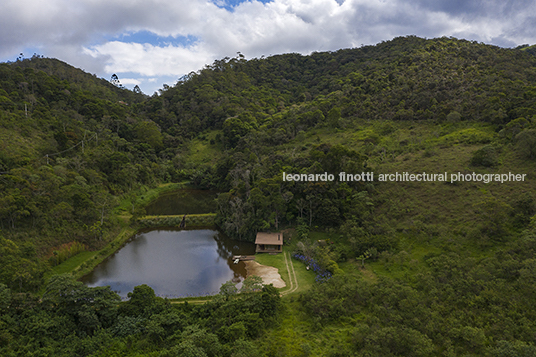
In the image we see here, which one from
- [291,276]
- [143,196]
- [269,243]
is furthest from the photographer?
[143,196]

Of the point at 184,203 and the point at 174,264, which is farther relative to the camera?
the point at 184,203

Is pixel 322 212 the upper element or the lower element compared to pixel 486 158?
lower

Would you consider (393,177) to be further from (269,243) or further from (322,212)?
(269,243)

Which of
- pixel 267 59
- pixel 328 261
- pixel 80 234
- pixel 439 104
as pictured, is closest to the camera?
pixel 328 261

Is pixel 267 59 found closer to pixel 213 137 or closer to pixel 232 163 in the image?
pixel 213 137

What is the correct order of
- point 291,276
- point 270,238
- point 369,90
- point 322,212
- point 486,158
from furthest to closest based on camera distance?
point 369,90 → point 486,158 → point 322,212 → point 270,238 → point 291,276

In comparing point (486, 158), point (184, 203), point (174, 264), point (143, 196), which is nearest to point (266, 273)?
point (174, 264)

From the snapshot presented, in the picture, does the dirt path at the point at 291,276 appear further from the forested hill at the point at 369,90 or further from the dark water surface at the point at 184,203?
the forested hill at the point at 369,90

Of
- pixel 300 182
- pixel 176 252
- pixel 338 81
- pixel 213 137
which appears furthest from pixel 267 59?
pixel 176 252
